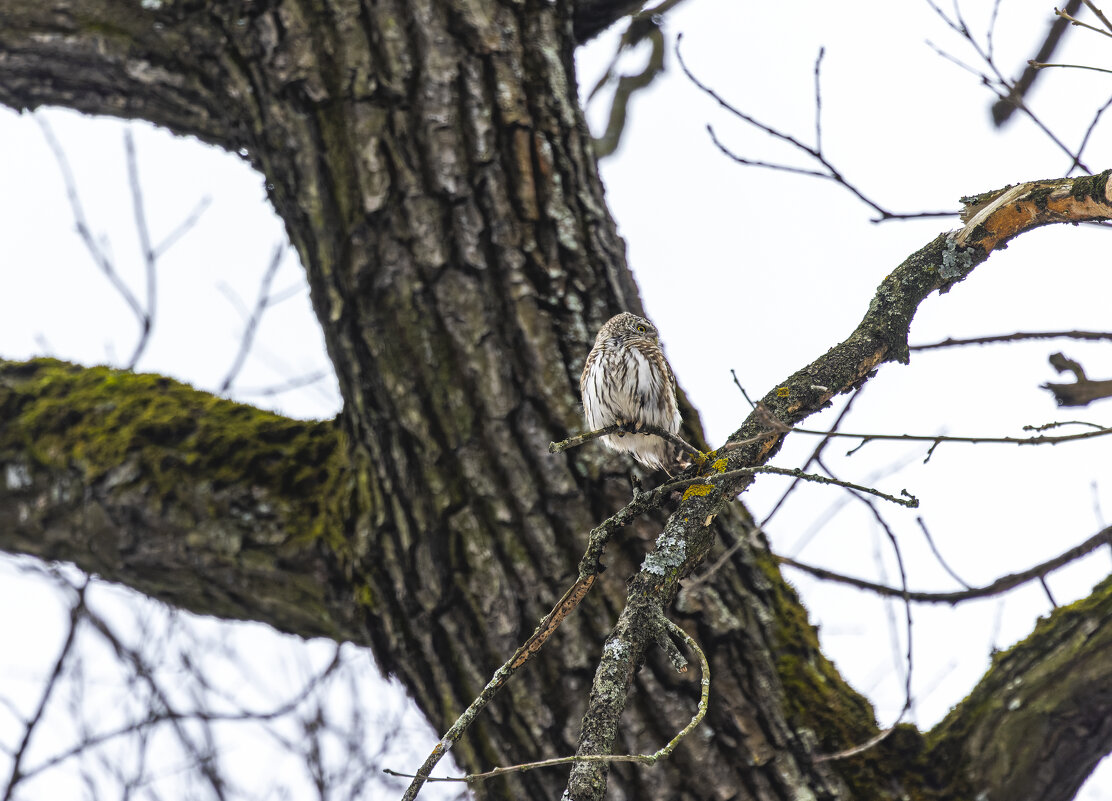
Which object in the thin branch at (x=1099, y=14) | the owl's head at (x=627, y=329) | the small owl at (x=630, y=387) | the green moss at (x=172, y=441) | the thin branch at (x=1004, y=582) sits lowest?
the thin branch at (x=1004, y=582)

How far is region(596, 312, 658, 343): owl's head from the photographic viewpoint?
254 cm

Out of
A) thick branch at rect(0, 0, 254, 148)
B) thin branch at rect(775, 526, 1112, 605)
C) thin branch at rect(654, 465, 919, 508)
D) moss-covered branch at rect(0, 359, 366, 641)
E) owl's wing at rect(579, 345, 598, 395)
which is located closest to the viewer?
thin branch at rect(654, 465, 919, 508)

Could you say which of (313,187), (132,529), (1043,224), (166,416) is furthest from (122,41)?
(1043,224)

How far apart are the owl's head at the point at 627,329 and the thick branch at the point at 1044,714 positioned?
131 centimetres

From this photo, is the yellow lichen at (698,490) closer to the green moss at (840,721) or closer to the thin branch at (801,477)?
the thin branch at (801,477)

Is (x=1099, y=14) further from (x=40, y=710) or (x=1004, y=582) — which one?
(x=40, y=710)

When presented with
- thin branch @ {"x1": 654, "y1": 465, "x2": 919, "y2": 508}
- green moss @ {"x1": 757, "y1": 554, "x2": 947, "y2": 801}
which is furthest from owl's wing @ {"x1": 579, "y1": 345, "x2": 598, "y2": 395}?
thin branch @ {"x1": 654, "y1": 465, "x2": 919, "y2": 508}

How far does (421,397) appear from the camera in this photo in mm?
2623

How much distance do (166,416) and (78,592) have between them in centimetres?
66

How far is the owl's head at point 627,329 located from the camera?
254 cm

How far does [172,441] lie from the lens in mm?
2961

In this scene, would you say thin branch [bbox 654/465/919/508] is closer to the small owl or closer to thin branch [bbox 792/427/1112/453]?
thin branch [bbox 792/427/1112/453]

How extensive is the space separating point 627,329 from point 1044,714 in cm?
146

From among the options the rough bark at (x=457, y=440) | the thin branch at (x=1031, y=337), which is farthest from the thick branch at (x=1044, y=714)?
the thin branch at (x=1031, y=337)
